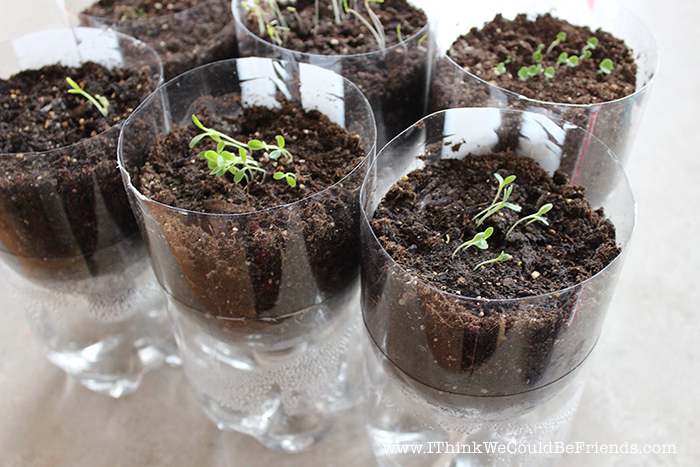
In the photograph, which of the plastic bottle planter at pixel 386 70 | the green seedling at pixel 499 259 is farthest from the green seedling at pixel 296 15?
→ the green seedling at pixel 499 259

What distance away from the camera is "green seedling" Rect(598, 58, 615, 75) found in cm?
116

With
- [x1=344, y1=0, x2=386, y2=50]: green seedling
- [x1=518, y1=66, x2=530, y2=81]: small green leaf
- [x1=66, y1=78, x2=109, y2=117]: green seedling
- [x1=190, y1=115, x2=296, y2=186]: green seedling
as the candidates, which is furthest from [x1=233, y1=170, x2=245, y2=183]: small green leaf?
[x1=518, y1=66, x2=530, y2=81]: small green leaf

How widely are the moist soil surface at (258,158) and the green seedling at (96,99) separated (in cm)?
15

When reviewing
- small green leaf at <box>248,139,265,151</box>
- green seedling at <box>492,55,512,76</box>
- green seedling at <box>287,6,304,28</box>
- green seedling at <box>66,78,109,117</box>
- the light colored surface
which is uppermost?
green seedling at <box>287,6,304,28</box>

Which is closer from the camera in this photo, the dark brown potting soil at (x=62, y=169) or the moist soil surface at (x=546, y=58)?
the dark brown potting soil at (x=62, y=169)

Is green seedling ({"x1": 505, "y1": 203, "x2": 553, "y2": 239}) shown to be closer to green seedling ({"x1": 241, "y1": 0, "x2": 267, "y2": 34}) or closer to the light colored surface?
the light colored surface

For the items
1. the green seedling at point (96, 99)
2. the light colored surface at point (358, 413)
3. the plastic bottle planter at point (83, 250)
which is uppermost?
the green seedling at point (96, 99)

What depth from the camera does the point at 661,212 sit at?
171 cm

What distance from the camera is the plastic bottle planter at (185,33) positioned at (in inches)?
53.2

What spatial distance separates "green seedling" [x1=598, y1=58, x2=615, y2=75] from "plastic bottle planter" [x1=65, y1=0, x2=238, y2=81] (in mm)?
778

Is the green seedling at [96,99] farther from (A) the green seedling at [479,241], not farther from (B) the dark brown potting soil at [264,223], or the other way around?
(A) the green seedling at [479,241]

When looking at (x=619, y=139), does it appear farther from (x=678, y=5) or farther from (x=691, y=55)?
(x=678, y=5)

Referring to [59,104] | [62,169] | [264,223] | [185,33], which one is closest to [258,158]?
[264,223]

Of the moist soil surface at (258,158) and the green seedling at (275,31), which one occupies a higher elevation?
the green seedling at (275,31)
